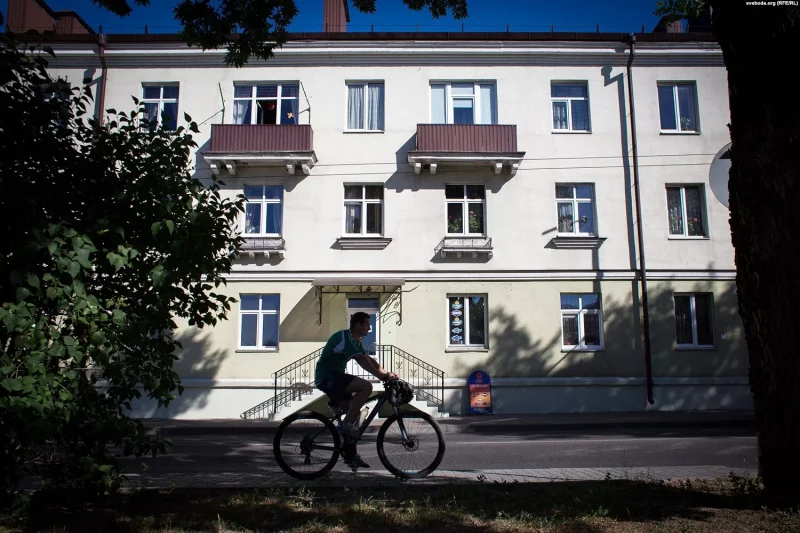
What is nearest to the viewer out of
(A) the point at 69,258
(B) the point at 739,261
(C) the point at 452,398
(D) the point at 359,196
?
(A) the point at 69,258

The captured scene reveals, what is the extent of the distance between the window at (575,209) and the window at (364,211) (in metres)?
5.66

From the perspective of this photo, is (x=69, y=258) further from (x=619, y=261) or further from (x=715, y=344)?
(x=715, y=344)

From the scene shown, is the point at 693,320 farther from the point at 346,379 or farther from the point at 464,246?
the point at 346,379

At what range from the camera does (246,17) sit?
8.38 meters

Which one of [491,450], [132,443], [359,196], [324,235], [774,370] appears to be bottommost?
[491,450]

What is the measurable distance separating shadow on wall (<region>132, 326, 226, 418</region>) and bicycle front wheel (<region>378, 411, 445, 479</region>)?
1294 centimetres

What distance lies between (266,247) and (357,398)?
12878 millimetres

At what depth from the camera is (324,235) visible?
18703 millimetres

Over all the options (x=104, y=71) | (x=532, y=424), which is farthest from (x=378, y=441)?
(x=104, y=71)

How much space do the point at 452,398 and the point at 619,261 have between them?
6685 mm

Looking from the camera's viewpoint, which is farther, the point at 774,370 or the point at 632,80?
the point at 632,80

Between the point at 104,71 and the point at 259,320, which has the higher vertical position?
the point at 104,71

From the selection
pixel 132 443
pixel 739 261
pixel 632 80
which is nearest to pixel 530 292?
pixel 632 80

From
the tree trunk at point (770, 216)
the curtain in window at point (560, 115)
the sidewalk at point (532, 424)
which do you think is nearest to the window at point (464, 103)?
the curtain in window at point (560, 115)
